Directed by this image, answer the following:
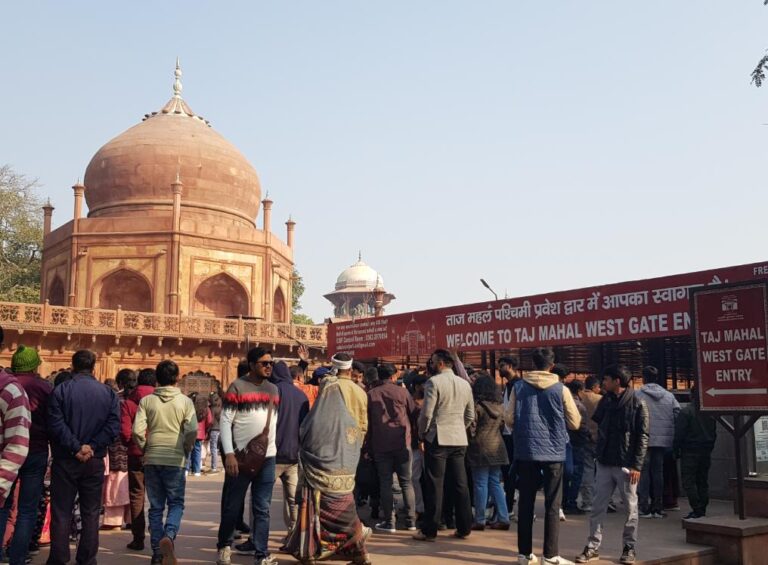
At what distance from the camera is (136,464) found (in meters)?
6.43

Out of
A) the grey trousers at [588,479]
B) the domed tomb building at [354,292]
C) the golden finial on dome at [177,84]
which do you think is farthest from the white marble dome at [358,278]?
the grey trousers at [588,479]

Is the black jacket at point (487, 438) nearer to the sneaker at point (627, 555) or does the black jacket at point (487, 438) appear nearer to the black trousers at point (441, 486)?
the black trousers at point (441, 486)

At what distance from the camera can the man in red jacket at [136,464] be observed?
20.5ft

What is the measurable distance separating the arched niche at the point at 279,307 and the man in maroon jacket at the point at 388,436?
2579 cm

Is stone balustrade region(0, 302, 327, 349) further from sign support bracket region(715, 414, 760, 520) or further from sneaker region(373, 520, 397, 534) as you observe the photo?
sign support bracket region(715, 414, 760, 520)

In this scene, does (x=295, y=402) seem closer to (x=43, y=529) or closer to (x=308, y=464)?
(x=308, y=464)

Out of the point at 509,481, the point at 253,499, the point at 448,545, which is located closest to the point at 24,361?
the point at 253,499

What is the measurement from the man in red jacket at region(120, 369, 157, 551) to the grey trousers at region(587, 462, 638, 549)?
3598 millimetres

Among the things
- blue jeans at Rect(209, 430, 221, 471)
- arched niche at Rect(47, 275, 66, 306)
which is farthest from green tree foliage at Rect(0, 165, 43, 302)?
blue jeans at Rect(209, 430, 221, 471)

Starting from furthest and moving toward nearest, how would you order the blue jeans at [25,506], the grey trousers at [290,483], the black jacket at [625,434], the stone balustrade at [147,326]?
the stone balustrade at [147,326], the grey trousers at [290,483], the black jacket at [625,434], the blue jeans at [25,506]

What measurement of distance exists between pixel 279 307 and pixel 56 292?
8948 mm

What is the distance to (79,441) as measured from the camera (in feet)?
17.3

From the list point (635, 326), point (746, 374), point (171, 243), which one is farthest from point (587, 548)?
point (171, 243)

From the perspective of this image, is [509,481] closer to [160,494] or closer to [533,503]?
[533,503]
